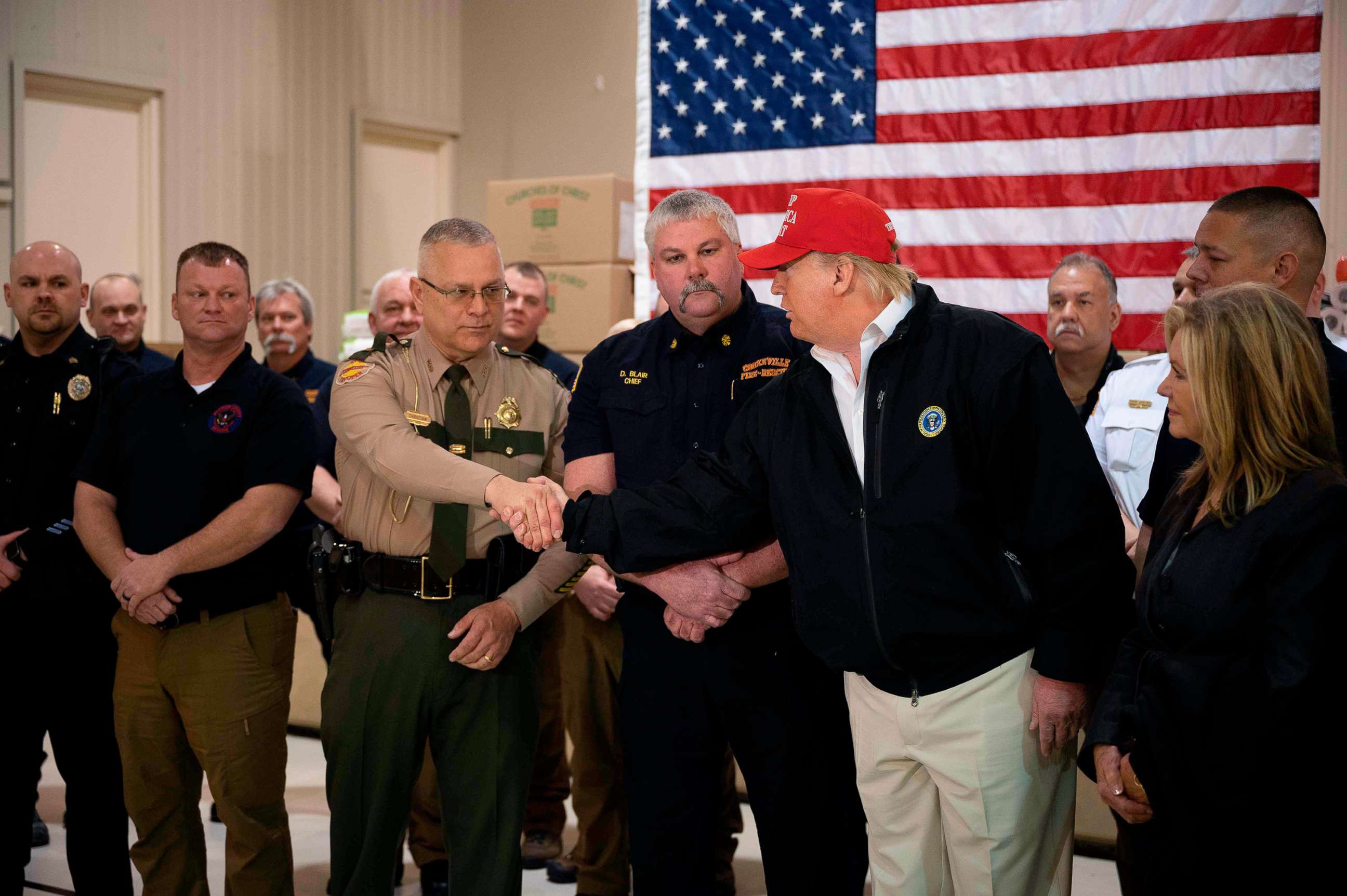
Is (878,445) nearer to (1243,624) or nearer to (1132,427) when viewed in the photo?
(1243,624)

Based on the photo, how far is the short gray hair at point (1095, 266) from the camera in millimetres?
4180

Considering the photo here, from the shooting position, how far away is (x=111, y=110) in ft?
23.4

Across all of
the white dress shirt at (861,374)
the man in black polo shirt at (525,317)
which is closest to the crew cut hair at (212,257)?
the man in black polo shirt at (525,317)

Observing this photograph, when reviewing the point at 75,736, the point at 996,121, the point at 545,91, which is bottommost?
the point at 75,736

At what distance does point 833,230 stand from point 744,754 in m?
1.05

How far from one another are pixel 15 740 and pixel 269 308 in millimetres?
2133

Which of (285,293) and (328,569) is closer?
(328,569)

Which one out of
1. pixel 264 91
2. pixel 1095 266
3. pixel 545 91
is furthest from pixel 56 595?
pixel 545 91

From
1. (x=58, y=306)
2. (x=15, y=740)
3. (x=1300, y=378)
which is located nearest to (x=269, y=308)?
(x=58, y=306)

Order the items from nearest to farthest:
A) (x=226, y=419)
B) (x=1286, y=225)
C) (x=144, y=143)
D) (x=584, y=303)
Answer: (x=1286, y=225)
(x=226, y=419)
(x=584, y=303)
(x=144, y=143)

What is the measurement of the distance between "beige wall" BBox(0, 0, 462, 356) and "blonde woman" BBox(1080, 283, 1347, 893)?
6546mm

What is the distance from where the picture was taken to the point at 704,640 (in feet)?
8.11

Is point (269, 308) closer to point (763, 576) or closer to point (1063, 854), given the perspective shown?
point (763, 576)

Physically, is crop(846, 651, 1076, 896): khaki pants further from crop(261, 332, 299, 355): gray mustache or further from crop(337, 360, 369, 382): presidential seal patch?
crop(261, 332, 299, 355): gray mustache
